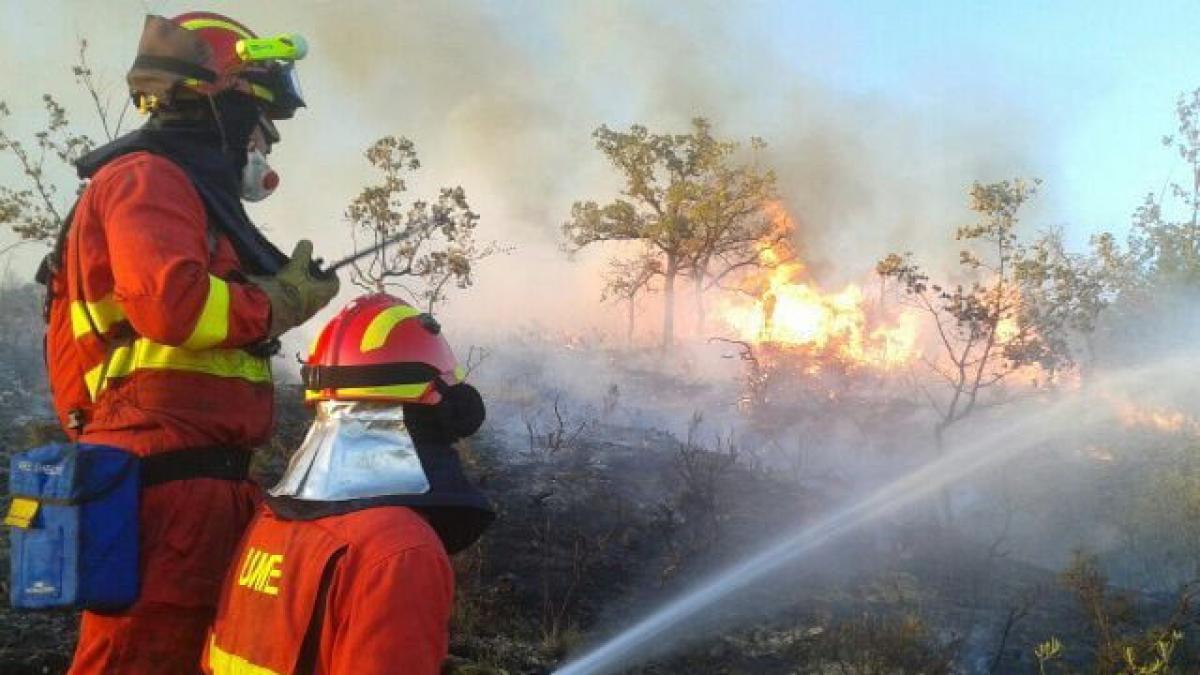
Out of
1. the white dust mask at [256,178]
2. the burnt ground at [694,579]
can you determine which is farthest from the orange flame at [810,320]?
the white dust mask at [256,178]

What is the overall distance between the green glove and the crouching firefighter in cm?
21

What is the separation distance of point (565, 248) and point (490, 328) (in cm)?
477

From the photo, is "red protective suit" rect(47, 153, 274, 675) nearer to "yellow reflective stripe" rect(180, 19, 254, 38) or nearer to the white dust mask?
the white dust mask

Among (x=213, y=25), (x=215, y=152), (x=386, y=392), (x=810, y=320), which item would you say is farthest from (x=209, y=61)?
(x=810, y=320)

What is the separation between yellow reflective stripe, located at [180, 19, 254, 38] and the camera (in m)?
2.56

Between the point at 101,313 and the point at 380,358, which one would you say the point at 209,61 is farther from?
the point at 380,358

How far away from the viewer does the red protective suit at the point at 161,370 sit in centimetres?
214

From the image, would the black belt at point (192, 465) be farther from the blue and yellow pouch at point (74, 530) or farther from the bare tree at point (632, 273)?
the bare tree at point (632, 273)

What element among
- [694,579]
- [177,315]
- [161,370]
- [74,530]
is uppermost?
[177,315]

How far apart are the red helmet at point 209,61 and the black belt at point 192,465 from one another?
99 centimetres

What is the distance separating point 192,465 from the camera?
235cm

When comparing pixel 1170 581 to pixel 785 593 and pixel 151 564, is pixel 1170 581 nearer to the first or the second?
pixel 785 593

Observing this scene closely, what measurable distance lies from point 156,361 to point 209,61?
34.3 inches

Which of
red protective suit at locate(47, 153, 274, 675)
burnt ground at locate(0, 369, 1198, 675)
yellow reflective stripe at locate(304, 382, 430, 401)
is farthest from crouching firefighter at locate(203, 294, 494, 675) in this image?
burnt ground at locate(0, 369, 1198, 675)
